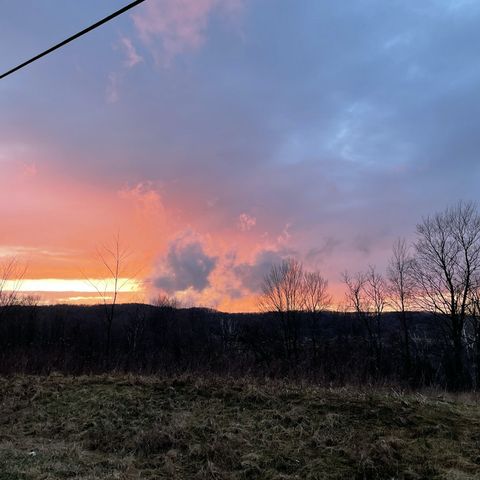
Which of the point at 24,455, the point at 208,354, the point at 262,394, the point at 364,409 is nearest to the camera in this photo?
the point at 24,455

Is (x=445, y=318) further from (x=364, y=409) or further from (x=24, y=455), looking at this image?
(x=24, y=455)

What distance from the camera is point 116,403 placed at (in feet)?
34.0

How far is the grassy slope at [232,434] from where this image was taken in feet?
21.9

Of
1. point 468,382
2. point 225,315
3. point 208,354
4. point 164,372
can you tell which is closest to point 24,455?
point 164,372

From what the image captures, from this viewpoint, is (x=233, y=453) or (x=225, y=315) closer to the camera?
(x=233, y=453)

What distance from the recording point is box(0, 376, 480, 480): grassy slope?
6.68 meters

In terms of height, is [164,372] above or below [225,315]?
below

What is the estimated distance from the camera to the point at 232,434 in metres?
8.02

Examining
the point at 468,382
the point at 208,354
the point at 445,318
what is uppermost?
the point at 445,318

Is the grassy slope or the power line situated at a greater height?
the power line

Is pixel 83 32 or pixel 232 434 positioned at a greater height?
pixel 83 32

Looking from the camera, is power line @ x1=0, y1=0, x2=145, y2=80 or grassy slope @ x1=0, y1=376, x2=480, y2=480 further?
grassy slope @ x1=0, y1=376, x2=480, y2=480

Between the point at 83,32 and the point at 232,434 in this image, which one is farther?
the point at 232,434

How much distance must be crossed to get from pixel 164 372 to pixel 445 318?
3762cm
